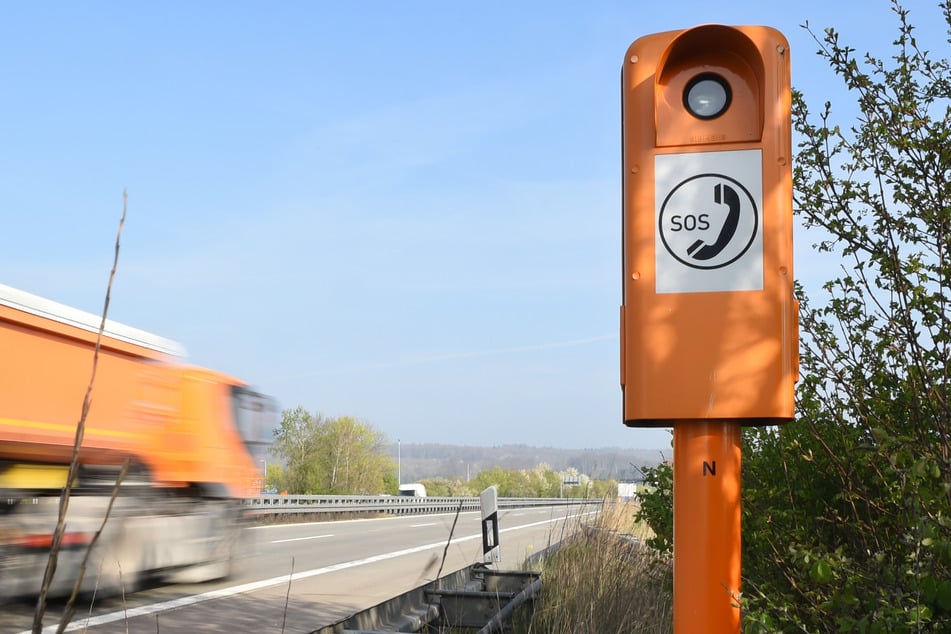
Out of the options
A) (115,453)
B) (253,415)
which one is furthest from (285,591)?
(253,415)

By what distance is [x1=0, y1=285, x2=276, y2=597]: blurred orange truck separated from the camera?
30.3 ft

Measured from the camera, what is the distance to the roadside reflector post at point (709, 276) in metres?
2.91

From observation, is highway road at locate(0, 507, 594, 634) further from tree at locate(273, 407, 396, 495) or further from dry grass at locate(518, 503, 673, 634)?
tree at locate(273, 407, 396, 495)

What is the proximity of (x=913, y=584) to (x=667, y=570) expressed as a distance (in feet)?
14.0

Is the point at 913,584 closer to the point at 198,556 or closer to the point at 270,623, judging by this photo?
the point at 270,623

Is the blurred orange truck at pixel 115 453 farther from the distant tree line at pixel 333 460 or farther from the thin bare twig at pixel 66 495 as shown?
the distant tree line at pixel 333 460

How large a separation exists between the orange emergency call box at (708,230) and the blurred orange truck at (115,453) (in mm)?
5907

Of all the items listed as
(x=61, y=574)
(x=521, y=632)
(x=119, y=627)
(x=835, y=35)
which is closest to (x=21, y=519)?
(x=61, y=574)

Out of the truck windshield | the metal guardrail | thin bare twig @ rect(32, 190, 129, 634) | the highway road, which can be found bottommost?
the highway road

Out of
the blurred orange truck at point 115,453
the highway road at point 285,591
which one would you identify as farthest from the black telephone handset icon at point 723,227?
the blurred orange truck at point 115,453

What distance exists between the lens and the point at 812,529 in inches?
198

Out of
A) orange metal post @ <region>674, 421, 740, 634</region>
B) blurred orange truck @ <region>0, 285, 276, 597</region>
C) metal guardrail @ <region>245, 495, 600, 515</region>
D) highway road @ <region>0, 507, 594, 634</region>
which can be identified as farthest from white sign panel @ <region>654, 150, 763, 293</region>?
metal guardrail @ <region>245, 495, 600, 515</region>

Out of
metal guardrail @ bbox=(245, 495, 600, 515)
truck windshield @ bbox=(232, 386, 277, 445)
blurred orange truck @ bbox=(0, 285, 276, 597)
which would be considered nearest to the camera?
blurred orange truck @ bbox=(0, 285, 276, 597)

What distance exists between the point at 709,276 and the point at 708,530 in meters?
0.74
